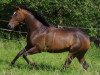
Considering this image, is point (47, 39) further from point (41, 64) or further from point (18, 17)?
point (18, 17)

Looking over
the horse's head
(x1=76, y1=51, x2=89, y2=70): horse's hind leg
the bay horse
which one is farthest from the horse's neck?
(x1=76, y1=51, x2=89, y2=70): horse's hind leg

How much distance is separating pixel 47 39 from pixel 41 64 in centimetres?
95

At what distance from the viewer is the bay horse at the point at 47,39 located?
1252 cm

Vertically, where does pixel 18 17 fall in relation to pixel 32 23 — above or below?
above

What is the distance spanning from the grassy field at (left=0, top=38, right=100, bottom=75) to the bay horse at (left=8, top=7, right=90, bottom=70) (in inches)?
14.0

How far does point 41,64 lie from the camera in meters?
13.1

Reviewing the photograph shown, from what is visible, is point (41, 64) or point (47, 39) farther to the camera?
point (41, 64)

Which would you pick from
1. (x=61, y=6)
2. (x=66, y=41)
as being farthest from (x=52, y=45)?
(x=61, y=6)

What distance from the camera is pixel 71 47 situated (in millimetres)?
12727

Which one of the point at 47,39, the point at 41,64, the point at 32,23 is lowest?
the point at 41,64

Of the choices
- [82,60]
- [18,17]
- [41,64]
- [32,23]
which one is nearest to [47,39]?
[32,23]

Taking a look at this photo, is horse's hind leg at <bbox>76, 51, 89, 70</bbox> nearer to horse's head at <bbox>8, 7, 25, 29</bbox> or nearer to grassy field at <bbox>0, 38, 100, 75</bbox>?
grassy field at <bbox>0, 38, 100, 75</bbox>

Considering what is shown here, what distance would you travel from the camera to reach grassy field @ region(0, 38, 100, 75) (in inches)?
411

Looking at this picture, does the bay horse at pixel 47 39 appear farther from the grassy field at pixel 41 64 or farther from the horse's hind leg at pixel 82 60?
the grassy field at pixel 41 64
